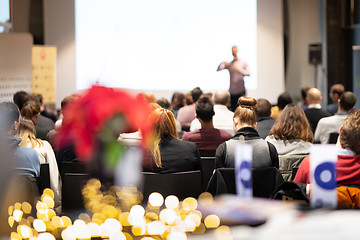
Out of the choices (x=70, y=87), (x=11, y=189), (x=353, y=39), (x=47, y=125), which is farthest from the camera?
(x=353, y=39)

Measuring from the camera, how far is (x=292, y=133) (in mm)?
3861

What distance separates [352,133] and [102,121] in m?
1.61

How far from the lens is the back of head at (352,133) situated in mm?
2236

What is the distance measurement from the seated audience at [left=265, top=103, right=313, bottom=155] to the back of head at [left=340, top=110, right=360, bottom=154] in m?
1.56

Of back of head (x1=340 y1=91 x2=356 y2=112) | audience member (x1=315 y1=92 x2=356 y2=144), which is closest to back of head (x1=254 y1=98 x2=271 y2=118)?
audience member (x1=315 y1=92 x2=356 y2=144)

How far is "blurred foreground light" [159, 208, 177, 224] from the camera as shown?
1.16m

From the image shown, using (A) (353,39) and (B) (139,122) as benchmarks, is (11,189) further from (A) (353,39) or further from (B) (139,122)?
(A) (353,39)

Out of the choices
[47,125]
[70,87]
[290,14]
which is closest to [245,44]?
[290,14]

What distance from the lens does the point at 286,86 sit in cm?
1252

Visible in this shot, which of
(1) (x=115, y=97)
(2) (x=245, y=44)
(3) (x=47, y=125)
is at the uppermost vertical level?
(2) (x=245, y=44)

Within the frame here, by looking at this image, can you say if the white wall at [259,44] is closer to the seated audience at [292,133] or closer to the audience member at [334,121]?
the audience member at [334,121]

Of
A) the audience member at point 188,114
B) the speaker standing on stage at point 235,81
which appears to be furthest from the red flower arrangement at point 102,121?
the speaker standing on stage at point 235,81

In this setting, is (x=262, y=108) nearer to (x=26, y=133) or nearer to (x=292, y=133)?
(x=292, y=133)

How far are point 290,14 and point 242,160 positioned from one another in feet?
38.9
